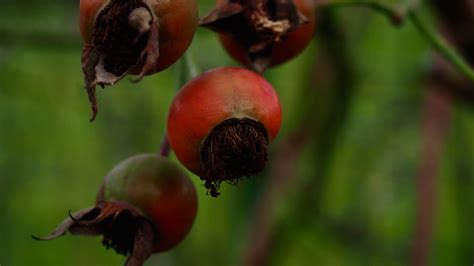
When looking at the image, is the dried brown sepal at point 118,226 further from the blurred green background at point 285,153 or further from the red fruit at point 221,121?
the blurred green background at point 285,153

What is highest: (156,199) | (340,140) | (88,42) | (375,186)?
(88,42)

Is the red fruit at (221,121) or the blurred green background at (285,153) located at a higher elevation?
the red fruit at (221,121)

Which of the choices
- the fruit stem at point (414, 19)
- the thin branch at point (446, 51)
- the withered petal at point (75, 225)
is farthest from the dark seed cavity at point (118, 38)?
the thin branch at point (446, 51)

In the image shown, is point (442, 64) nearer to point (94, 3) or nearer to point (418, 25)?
point (418, 25)

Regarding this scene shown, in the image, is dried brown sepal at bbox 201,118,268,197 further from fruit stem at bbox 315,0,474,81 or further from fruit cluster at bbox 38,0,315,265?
fruit stem at bbox 315,0,474,81

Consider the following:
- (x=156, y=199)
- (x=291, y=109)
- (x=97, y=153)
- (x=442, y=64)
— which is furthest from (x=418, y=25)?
(x=97, y=153)
